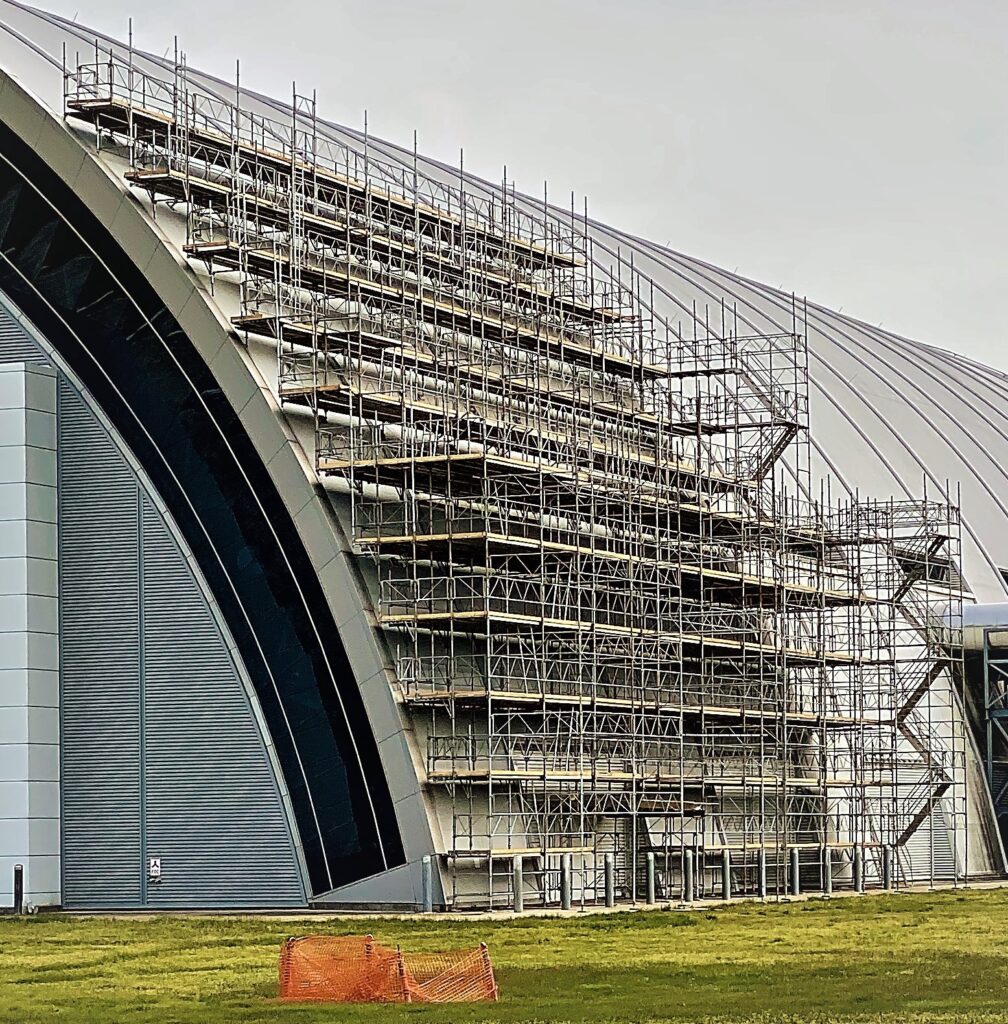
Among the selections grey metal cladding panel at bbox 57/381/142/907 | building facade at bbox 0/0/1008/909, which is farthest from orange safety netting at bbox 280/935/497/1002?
grey metal cladding panel at bbox 57/381/142/907

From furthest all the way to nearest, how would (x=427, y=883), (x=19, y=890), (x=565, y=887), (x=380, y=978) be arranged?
(x=19, y=890) → (x=565, y=887) → (x=427, y=883) → (x=380, y=978)

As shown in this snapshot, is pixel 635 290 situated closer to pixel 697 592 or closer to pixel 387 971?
pixel 697 592

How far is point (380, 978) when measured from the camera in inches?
922

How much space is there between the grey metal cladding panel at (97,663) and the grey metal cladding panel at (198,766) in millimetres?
334

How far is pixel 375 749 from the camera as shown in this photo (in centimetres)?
3631

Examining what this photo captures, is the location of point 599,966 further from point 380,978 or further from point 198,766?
point 198,766

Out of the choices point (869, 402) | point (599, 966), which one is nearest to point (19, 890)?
point (599, 966)

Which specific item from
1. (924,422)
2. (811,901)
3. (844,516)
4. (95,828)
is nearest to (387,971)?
(95,828)

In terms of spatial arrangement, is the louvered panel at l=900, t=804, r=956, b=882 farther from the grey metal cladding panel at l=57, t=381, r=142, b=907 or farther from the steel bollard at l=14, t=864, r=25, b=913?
the steel bollard at l=14, t=864, r=25, b=913

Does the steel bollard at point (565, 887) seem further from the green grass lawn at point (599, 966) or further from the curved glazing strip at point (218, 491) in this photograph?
the curved glazing strip at point (218, 491)

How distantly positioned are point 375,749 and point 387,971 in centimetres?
1291

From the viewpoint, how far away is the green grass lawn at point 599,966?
21.4m

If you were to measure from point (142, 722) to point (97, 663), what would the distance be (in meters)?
1.35

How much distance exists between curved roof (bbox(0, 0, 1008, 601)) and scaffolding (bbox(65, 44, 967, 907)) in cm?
163
